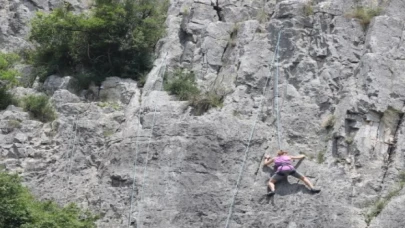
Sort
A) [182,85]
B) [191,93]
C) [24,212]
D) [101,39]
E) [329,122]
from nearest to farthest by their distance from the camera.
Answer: [24,212] < [329,122] < [191,93] < [182,85] < [101,39]

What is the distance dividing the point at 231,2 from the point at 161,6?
2389 mm

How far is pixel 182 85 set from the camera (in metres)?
21.2

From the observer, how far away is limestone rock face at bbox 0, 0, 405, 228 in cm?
1822

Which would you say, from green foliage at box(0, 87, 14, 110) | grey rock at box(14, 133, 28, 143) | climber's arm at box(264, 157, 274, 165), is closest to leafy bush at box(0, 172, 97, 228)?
grey rock at box(14, 133, 28, 143)

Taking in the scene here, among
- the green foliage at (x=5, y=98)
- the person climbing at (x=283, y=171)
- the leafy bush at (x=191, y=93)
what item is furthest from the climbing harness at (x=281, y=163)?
the green foliage at (x=5, y=98)

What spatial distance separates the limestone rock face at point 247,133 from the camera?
59.8ft

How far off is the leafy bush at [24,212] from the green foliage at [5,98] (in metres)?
3.77

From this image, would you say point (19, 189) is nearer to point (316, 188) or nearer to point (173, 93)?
point (173, 93)

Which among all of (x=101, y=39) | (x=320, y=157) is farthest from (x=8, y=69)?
(x=320, y=157)

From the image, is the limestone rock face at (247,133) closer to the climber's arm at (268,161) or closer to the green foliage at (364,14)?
the green foliage at (364,14)

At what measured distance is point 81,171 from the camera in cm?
2027

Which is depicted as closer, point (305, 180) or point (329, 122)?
point (305, 180)

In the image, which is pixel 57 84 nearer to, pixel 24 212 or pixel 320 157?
pixel 24 212

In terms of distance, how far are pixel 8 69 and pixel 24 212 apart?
6385mm
